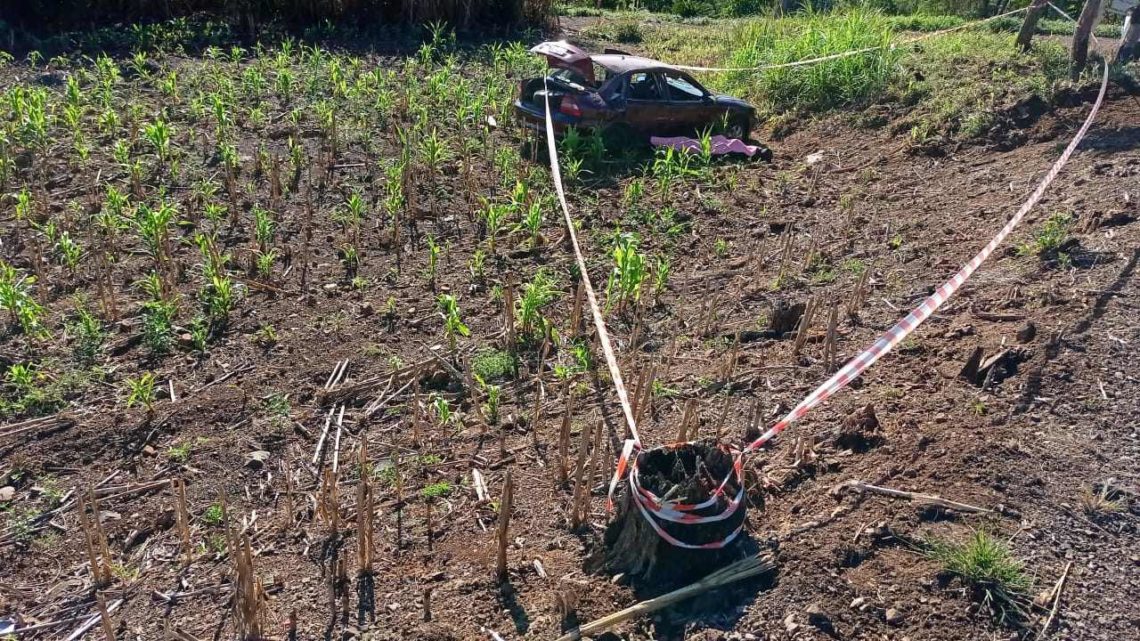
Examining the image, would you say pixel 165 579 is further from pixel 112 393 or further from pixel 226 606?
pixel 112 393

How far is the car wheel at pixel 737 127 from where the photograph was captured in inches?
423

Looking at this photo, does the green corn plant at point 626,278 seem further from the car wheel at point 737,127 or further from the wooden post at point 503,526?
the car wheel at point 737,127

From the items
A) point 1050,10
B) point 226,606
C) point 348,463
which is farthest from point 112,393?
point 1050,10

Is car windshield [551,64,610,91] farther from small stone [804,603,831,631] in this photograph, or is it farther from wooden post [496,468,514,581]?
small stone [804,603,831,631]

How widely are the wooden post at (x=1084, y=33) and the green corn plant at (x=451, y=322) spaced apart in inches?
307

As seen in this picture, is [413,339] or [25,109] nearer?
[413,339]

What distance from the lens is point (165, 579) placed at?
4.72 metres

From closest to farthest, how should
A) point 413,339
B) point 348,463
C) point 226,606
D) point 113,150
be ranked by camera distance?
point 226,606
point 348,463
point 413,339
point 113,150

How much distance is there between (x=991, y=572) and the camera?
4.12 metres

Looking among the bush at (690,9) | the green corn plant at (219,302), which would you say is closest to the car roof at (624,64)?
the green corn plant at (219,302)

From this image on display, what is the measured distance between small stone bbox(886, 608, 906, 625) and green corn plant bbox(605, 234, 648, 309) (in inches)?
136

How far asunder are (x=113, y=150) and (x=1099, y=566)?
9.24 m

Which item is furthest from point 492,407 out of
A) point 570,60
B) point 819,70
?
point 819,70

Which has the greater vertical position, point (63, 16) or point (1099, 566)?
point (63, 16)
